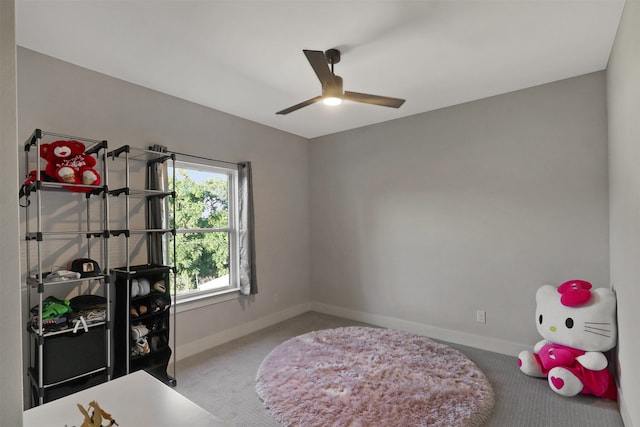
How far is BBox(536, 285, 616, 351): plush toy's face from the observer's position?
7.94ft

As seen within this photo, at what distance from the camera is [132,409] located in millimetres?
1066

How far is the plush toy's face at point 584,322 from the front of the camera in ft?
7.94

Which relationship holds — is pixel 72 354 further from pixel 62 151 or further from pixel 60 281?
pixel 62 151

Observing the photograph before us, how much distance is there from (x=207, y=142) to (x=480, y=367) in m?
3.50

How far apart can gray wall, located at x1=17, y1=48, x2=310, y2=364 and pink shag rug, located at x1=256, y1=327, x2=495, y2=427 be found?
83 centimetres

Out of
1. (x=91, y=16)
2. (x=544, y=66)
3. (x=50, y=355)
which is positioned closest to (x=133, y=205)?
(x=50, y=355)

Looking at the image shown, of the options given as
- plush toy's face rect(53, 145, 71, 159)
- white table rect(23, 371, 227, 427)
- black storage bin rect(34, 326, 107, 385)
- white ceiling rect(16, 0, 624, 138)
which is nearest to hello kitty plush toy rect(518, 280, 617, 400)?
white ceiling rect(16, 0, 624, 138)

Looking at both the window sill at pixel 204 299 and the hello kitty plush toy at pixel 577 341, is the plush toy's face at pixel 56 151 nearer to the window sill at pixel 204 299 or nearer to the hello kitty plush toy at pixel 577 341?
the window sill at pixel 204 299

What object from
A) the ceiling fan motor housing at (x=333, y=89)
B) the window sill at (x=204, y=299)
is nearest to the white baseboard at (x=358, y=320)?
the window sill at (x=204, y=299)

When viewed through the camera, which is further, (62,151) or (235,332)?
(235,332)

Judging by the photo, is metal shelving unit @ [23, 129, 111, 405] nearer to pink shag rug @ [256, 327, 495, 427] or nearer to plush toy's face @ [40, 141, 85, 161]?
plush toy's face @ [40, 141, 85, 161]

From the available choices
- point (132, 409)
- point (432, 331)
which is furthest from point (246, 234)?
point (132, 409)

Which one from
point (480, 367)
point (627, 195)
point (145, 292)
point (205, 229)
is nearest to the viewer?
point (627, 195)

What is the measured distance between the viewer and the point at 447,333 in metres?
3.63
